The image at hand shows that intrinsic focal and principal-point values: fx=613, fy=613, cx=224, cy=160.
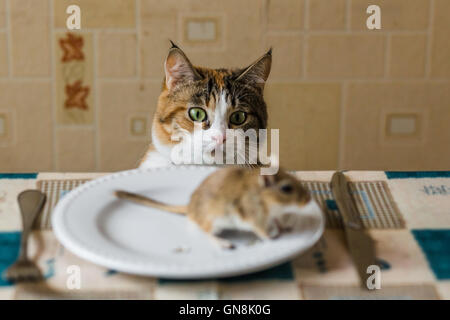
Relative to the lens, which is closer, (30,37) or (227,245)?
(227,245)

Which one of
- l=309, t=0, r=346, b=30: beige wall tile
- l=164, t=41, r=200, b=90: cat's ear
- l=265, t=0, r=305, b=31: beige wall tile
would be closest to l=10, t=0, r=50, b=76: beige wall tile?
l=265, t=0, r=305, b=31: beige wall tile

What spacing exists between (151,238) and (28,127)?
1385mm

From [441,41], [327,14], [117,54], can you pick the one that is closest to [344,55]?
[327,14]

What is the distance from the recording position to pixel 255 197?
0.61 meters

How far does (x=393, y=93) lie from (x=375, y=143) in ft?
0.56

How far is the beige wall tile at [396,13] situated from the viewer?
181 cm

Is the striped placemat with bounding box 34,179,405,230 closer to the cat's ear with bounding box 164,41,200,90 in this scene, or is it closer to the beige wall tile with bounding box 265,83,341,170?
Answer: the cat's ear with bounding box 164,41,200,90

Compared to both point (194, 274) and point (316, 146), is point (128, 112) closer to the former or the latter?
point (316, 146)

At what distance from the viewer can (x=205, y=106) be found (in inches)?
39.0

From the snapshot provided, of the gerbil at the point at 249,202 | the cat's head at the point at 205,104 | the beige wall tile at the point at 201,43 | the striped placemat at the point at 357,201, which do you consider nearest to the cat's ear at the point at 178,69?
the cat's head at the point at 205,104

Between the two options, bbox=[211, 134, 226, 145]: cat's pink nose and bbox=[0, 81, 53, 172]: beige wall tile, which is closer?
bbox=[211, 134, 226, 145]: cat's pink nose

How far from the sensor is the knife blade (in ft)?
2.04

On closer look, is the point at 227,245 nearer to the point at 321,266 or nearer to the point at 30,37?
the point at 321,266

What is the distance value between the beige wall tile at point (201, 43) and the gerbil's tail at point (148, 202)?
1125mm
